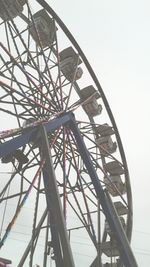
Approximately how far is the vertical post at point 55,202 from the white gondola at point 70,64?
617 cm

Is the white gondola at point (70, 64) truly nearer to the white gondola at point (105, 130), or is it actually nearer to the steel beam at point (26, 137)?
the white gondola at point (105, 130)

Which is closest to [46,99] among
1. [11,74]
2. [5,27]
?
[11,74]

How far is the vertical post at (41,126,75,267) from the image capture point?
724cm

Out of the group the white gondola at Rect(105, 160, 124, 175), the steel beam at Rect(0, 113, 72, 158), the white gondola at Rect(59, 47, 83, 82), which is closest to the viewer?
the steel beam at Rect(0, 113, 72, 158)

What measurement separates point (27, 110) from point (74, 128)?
5.17ft

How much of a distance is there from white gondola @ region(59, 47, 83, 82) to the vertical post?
6.17 m

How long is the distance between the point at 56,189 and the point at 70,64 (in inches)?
343

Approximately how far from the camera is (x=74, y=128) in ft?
38.1

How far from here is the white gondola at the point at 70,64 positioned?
15154 millimetres

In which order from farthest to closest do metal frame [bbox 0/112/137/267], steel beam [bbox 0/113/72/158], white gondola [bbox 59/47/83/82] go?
white gondola [bbox 59/47/83/82] → steel beam [bbox 0/113/72/158] → metal frame [bbox 0/112/137/267]

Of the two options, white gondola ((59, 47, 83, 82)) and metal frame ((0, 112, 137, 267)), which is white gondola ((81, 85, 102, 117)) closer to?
white gondola ((59, 47, 83, 82))

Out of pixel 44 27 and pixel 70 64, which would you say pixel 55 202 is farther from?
pixel 70 64

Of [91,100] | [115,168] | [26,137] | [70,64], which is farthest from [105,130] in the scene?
[26,137]

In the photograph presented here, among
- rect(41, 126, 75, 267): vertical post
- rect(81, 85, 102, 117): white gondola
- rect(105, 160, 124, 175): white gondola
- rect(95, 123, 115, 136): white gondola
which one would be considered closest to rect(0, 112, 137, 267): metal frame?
rect(41, 126, 75, 267): vertical post
